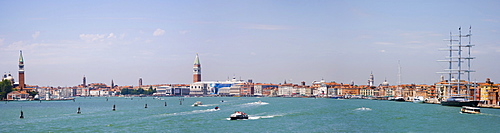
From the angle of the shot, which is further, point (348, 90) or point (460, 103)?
point (348, 90)

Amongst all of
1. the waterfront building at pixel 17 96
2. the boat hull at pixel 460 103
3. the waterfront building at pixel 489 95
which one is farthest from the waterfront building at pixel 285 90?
the boat hull at pixel 460 103

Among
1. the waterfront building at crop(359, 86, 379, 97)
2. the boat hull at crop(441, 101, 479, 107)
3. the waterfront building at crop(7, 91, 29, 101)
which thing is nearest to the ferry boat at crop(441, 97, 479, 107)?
the boat hull at crop(441, 101, 479, 107)

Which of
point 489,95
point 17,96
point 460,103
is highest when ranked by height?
point 489,95

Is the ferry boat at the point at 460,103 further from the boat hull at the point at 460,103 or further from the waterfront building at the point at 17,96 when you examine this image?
the waterfront building at the point at 17,96

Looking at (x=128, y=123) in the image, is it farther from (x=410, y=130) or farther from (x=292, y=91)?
(x=292, y=91)

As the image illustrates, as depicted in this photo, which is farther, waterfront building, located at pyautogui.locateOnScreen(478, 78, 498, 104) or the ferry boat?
waterfront building, located at pyautogui.locateOnScreen(478, 78, 498, 104)

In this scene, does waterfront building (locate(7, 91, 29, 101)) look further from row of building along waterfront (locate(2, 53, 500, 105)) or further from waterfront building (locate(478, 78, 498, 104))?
waterfront building (locate(478, 78, 498, 104))

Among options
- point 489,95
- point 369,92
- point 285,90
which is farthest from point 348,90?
point 489,95

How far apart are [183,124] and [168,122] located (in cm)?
246

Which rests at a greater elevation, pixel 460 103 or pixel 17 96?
pixel 460 103

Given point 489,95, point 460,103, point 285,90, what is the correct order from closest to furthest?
point 460,103 < point 489,95 < point 285,90

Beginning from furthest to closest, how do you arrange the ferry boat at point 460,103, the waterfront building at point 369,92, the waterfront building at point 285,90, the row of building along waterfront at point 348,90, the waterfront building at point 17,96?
the waterfront building at point 285,90, the waterfront building at point 369,92, the waterfront building at point 17,96, the row of building along waterfront at point 348,90, the ferry boat at point 460,103

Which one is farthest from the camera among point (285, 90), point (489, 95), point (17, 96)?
point (285, 90)

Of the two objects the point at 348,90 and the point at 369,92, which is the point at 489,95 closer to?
the point at 369,92
